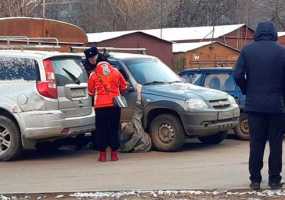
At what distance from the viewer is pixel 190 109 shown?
13.0 m

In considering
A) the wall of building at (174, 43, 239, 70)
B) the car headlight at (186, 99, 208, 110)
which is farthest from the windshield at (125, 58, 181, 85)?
the wall of building at (174, 43, 239, 70)

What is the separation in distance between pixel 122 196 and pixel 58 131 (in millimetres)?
3754

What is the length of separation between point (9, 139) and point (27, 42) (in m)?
3.30

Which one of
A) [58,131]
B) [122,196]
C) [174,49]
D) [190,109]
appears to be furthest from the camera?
[174,49]

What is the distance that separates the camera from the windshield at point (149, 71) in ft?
45.1

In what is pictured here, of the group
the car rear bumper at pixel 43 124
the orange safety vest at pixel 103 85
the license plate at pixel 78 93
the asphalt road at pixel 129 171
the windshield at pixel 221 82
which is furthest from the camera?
the windshield at pixel 221 82

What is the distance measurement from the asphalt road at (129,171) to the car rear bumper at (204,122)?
39 centimetres

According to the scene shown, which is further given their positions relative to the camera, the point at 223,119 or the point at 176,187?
the point at 223,119

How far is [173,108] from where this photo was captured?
1312 centimetres

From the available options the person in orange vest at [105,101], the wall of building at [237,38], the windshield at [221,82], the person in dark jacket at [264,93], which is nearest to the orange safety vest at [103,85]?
the person in orange vest at [105,101]

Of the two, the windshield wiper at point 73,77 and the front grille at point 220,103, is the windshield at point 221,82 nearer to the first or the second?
the front grille at point 220,103

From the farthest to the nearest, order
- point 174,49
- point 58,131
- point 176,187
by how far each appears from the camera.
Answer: point 174,49, point 58,131, point 176,187

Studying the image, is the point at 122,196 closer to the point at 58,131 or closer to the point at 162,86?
the point at 58,131

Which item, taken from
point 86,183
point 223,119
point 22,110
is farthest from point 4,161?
point 223,119
